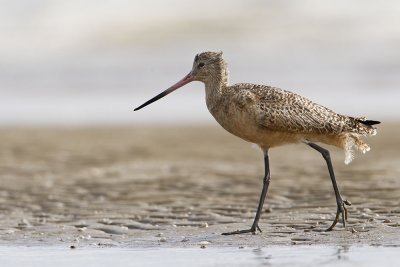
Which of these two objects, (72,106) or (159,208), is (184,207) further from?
(72,106)

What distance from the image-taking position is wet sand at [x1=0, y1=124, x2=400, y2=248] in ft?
26.9

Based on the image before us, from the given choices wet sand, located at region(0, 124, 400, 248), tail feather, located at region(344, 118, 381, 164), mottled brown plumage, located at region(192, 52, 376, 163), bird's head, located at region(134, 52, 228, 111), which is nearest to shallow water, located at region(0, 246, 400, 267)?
wet sand, located at region(0, 124, 400, 248)

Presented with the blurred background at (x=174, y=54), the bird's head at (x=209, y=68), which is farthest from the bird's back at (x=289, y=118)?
the blurred background at (x=174, y=54)

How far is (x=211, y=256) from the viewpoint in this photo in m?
7.21

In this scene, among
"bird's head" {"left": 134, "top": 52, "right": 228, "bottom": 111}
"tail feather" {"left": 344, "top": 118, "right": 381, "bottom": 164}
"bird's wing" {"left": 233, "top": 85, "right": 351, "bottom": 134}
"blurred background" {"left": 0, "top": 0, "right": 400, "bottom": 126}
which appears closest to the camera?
"bird's wing" {"left": 233, "top": 85, "right": 351, "bottom": 134}

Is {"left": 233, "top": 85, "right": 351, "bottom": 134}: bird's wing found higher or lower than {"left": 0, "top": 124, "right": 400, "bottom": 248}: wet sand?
higher

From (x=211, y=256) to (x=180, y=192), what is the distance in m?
3.55

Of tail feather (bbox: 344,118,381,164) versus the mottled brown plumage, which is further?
tail feather (bbox: 344,118,381,164)

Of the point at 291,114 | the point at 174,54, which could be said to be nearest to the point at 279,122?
the point at 291,114

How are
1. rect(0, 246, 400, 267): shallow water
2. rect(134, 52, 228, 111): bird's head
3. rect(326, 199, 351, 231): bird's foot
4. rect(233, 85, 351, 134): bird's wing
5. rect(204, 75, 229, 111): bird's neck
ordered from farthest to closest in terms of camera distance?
rect(134, 52, 228, 111): bird's head
rect(204, 75, 229, 111): bird's neck
rect(233, 85, 351, 134): bird's wing
rect(326, 199, 351, 231): bird's foot
rect(0, 246, 400, 267): shallow water

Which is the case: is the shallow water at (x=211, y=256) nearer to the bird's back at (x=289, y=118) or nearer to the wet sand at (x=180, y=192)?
the wet sand at (x=180, y=192)

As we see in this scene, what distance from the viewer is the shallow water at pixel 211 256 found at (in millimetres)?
6836

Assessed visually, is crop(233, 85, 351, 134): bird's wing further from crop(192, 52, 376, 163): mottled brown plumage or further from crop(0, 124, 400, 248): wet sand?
crop(0, 124, 400, 248): wet sand

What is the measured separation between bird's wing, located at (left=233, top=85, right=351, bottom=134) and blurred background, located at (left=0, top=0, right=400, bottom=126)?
9.19 metres
